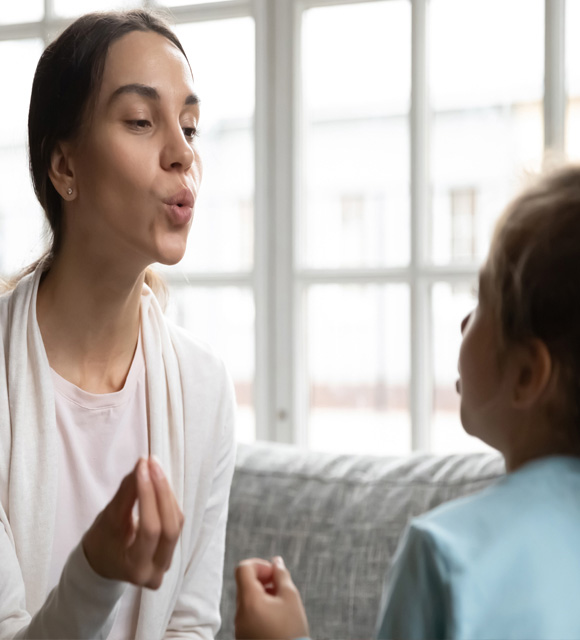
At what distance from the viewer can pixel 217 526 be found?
5.12ft

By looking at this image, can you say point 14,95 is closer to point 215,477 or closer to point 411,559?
point 215,477

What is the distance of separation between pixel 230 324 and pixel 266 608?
1.77 m

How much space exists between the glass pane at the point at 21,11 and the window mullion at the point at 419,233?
1258 millimetres

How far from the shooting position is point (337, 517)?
1779 mm

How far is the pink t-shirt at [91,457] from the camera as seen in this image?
55.5 inches

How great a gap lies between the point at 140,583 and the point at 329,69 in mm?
1919

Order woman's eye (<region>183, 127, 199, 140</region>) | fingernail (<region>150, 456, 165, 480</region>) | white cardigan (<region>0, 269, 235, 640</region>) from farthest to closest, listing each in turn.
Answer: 1. woman's eye (<region>183, 127, 199, 140</region>)
2. white cardigan (<region>0, 269, 235, 640</region>)
3. fingernail (<region>150, 456, 165, 480</region>)

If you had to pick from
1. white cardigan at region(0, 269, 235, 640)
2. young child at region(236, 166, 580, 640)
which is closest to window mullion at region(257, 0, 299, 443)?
white cardigan at region(0, 269, 235, 640)

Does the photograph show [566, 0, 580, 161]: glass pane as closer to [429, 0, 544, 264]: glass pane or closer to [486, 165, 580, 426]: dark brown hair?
[429, 0, 544, 264]: glass pane

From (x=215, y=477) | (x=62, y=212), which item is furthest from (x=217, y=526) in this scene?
(x=62, y=212)

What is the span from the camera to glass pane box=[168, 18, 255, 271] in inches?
103

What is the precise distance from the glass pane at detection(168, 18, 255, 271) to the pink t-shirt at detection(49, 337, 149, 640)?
1.20m

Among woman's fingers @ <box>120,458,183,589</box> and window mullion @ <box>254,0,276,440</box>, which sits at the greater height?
window mullion @ <box>254,0,276,440</box>

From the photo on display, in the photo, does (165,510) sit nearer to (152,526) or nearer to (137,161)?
(152,526)
